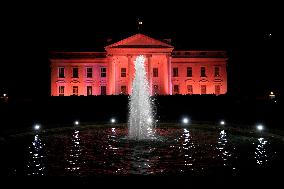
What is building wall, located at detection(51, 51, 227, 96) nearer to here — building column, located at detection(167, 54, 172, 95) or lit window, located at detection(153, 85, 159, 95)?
building column, located at detection(167, 54, 172, 95)

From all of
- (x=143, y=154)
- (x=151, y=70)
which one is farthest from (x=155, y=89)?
(x=143, y=154)

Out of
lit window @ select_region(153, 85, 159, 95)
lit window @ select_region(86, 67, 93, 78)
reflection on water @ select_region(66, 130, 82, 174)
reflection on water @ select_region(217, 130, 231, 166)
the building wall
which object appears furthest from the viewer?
lit window @ select_region(86, 67, 93, 78)

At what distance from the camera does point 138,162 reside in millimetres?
14836

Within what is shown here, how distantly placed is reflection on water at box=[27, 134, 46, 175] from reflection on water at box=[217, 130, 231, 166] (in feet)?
21.8

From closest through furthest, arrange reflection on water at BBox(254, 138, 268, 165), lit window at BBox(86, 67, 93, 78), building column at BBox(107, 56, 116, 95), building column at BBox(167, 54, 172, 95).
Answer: reflection on water at BBox(254, 138, 268, 165)
building column at BBox(107, 56, 116, 95)
building column at BBox(167, 54, 172, 95)
lit window at BBox(86, 67, 93, 78)

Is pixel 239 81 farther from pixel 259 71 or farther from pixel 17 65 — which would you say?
pixel 17 65

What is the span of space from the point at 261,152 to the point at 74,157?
312 inches

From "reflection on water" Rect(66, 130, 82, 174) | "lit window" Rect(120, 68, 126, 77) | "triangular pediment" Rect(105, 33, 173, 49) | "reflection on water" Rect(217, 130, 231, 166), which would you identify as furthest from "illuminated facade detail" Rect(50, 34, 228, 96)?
"reflection on water" Rect(66, 130, 82, 174)

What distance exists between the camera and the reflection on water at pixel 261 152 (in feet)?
49.4

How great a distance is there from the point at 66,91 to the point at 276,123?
43959 millimetres

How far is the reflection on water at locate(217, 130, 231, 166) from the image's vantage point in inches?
623

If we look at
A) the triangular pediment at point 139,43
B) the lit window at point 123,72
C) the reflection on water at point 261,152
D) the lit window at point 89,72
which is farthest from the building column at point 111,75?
the reflection on water at point 261,152

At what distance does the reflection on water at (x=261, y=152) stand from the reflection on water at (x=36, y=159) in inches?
311

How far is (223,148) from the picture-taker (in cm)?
1819
